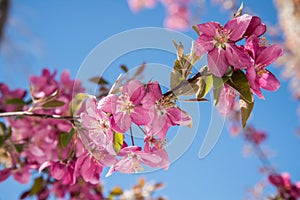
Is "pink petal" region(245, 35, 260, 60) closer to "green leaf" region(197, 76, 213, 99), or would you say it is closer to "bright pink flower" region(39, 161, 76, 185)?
"green leaf" region(197, 76, 213, 99)

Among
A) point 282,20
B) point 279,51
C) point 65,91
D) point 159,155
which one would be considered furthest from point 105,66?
point 282,20

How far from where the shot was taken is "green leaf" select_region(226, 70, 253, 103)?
1.65ft

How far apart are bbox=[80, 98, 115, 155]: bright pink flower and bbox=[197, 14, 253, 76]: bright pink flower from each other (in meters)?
0.18

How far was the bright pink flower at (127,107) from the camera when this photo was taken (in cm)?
50

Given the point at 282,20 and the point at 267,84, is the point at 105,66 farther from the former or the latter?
the point at 282,20

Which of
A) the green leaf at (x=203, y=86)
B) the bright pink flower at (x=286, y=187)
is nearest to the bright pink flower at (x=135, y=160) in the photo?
the green leaf at (x=203, y=86)

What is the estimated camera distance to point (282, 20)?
2143 mm

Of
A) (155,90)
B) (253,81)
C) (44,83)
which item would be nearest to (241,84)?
(253,81)

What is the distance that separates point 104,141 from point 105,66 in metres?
0.13

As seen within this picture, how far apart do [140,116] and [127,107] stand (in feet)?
0.08

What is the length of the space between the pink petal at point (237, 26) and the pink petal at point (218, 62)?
3 cm

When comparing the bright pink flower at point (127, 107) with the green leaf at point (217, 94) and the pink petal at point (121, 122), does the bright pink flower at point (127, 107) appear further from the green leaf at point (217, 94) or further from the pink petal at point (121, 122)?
the green leaf at point (217, 94)

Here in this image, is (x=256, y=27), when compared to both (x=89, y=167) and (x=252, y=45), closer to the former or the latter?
(x=252, y=45)

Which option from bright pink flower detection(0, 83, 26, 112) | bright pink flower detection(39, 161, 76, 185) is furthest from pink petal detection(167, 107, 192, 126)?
bright pink flower detection(0, 83, 26, 112)
